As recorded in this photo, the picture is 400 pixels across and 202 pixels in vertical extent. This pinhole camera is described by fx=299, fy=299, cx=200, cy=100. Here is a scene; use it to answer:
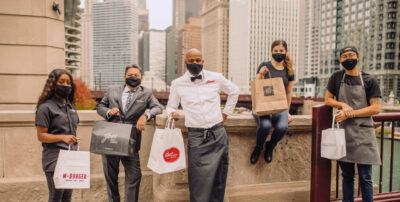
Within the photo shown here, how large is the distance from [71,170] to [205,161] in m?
1.38

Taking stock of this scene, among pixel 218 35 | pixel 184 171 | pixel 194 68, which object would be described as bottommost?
pixel 184 171

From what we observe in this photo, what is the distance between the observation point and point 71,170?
292 cm

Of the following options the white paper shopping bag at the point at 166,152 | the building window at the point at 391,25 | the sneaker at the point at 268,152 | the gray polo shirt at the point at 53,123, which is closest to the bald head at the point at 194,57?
the white paper shopping bag at the point at 166,152

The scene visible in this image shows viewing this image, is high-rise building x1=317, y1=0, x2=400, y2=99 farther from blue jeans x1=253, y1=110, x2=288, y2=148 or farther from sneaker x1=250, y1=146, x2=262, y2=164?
blue jeans x1=253, y1=110, x2=288, y2=148

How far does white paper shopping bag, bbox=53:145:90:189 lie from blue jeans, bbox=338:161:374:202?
286 cm

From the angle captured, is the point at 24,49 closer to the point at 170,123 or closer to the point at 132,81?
the point at 132,81

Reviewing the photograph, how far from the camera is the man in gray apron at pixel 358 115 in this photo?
331 centimetres

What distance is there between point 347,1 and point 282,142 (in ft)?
400

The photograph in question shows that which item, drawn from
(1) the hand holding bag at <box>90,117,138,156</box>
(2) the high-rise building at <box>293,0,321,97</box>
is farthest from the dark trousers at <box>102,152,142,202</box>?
(2) the high-rise building at <box>293,0,321,97</box>

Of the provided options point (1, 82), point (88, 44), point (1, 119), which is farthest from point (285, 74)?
point (88, 44)

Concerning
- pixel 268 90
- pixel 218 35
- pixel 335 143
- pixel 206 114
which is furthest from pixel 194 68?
pixel 218 35

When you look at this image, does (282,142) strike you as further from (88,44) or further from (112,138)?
(88,44)

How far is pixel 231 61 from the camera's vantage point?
144m

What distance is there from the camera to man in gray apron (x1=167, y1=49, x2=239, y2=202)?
3.34 metres
